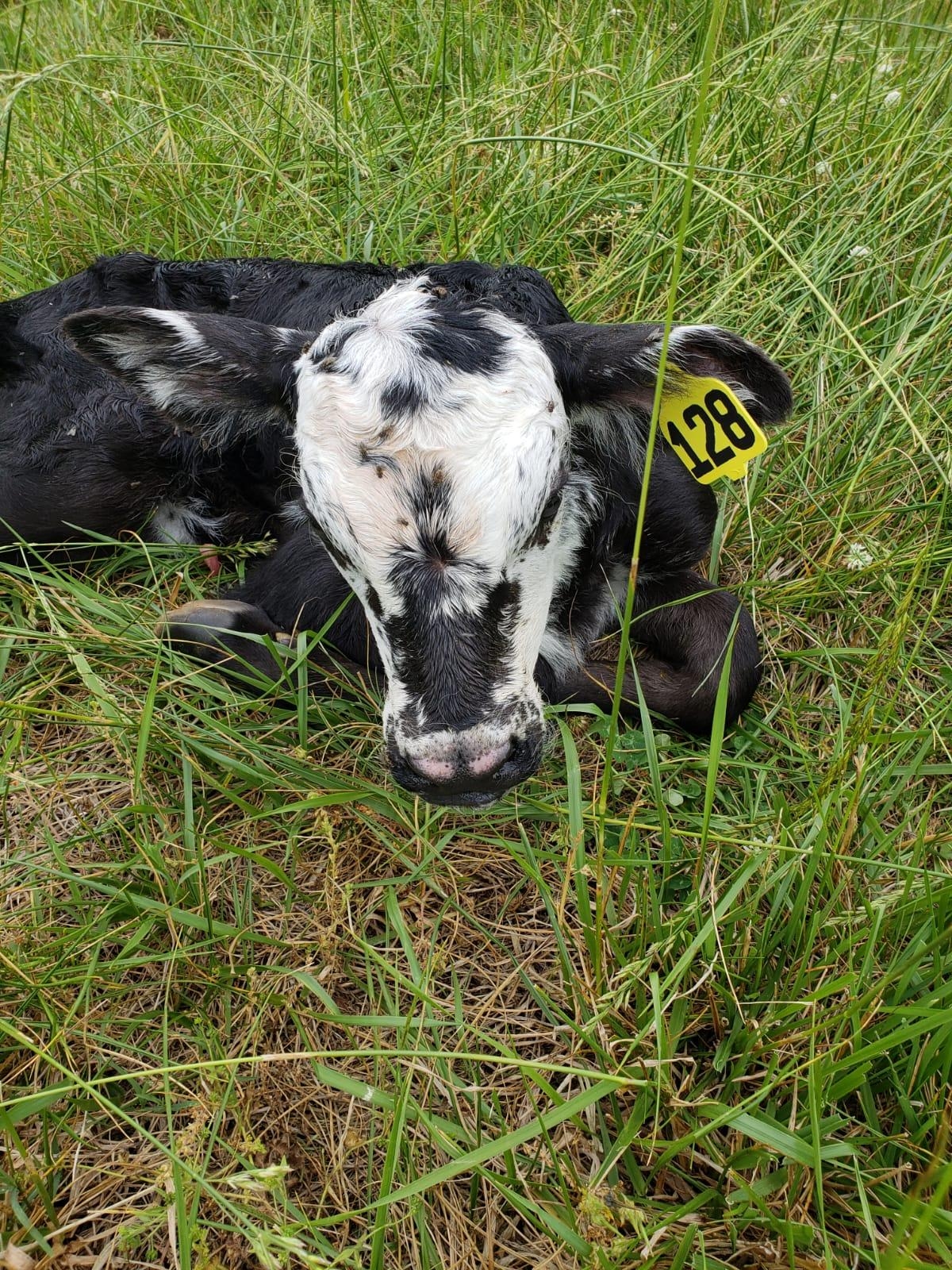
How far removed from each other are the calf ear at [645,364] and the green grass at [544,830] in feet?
0.80

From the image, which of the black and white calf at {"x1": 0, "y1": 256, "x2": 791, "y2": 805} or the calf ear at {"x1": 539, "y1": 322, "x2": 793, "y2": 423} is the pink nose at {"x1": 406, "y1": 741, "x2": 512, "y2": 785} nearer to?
the black and white calf at {"x1": 0, "y1": 256, "x2": 791, "y2": 805}

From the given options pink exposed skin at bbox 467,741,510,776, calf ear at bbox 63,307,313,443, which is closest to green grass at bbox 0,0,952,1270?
pink exposed skin at bbox 467,741,510,776

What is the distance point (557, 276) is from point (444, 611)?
2.34 metres

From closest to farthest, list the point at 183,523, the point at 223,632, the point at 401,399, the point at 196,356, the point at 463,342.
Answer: the point at 401,399, the point at 463,342, the point at 196,356, the point at 223,632, the point at 183,523

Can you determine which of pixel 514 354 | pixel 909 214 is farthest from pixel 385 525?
pixel 909 214

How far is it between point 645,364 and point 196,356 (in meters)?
1.25

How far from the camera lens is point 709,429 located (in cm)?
241

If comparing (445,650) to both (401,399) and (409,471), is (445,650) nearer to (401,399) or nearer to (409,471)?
(409,471)

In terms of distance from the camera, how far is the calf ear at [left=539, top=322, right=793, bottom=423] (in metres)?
2.38

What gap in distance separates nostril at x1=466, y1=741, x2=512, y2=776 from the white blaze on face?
0.11 meters

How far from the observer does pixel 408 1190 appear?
169cm

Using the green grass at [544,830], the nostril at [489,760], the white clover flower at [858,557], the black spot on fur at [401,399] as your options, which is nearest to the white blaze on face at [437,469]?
the black spot on fur at [401,399]

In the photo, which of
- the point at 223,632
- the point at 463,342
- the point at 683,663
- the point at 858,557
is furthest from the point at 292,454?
the point at 858,557

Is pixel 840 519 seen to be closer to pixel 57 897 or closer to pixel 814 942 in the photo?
pixel 814 942
